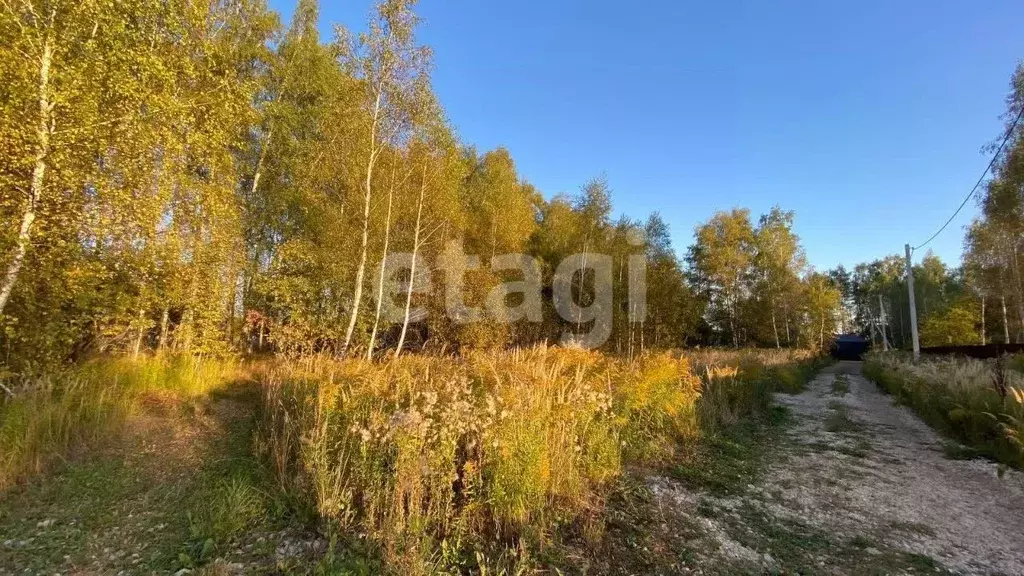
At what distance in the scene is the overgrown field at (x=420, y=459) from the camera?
2625mm

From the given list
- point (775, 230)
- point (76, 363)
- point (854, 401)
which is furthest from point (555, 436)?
point (775, 230)

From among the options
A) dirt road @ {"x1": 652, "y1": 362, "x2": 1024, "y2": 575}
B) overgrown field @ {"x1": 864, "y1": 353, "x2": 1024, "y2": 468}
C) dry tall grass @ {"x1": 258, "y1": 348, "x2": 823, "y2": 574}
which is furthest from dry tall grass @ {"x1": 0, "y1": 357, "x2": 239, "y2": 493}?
overgrown field @ {"x1": 864, "y1": 353, "x2": 1024, "y2": 468}

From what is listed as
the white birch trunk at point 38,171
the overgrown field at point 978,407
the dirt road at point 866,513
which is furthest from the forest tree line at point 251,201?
the overgrown field at point 978,407

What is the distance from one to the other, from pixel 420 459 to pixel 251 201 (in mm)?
12085

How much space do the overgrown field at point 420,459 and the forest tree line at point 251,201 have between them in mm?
1458

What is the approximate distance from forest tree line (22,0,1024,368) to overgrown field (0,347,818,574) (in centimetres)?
146

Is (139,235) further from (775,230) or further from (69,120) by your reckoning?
(775,230)

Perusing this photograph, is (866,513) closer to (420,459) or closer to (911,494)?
(911,494)

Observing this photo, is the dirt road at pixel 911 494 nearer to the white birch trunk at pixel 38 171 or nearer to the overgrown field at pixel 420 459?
the overgrown field at pixel 420 459

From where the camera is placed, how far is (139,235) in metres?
5.09

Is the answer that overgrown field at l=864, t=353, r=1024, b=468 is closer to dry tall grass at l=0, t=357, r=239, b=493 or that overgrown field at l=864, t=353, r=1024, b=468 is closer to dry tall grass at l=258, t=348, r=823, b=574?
dry tall grass at l=258, t=348, r=823, b=574

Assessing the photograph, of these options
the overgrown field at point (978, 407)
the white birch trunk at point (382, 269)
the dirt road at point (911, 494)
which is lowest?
the dirt road at point (911, 494)

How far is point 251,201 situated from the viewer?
11922 millimetres

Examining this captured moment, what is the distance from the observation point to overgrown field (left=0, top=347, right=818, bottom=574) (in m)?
2.62
